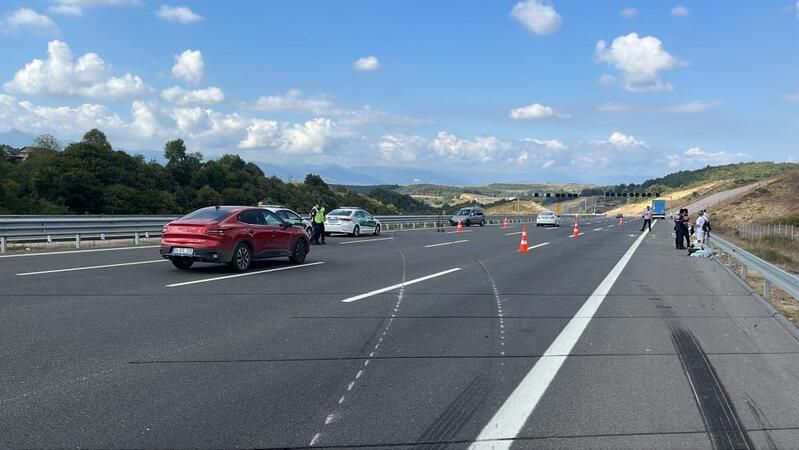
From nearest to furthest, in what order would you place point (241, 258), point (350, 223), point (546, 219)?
point (241, 258)
point (350, 223)
point (546, 219)

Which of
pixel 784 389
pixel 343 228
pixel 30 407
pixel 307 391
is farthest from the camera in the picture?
pixel 343 228

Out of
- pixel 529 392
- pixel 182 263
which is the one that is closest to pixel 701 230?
pixel 182 263

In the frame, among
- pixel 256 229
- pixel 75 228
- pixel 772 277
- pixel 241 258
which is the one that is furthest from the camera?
pixel 75 228

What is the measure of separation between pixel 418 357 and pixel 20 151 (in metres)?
85.4

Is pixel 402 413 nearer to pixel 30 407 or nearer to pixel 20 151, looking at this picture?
pixel 30 407

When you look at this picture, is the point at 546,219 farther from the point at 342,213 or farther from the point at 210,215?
the point at 210,215

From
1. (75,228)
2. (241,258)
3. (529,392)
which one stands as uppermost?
(75,228)

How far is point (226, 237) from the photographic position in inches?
535

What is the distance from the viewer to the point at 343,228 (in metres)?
32.1

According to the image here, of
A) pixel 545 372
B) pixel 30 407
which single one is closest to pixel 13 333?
pixel 30 407

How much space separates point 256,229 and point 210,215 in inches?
42.5

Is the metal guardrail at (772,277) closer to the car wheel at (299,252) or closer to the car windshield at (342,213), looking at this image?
the car wheel at (299,252)

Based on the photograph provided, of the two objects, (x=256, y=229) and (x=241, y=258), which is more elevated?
(x=256, y=229)

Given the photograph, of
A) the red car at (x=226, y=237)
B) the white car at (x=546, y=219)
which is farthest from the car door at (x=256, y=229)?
the white car at (x=546, y=219)
